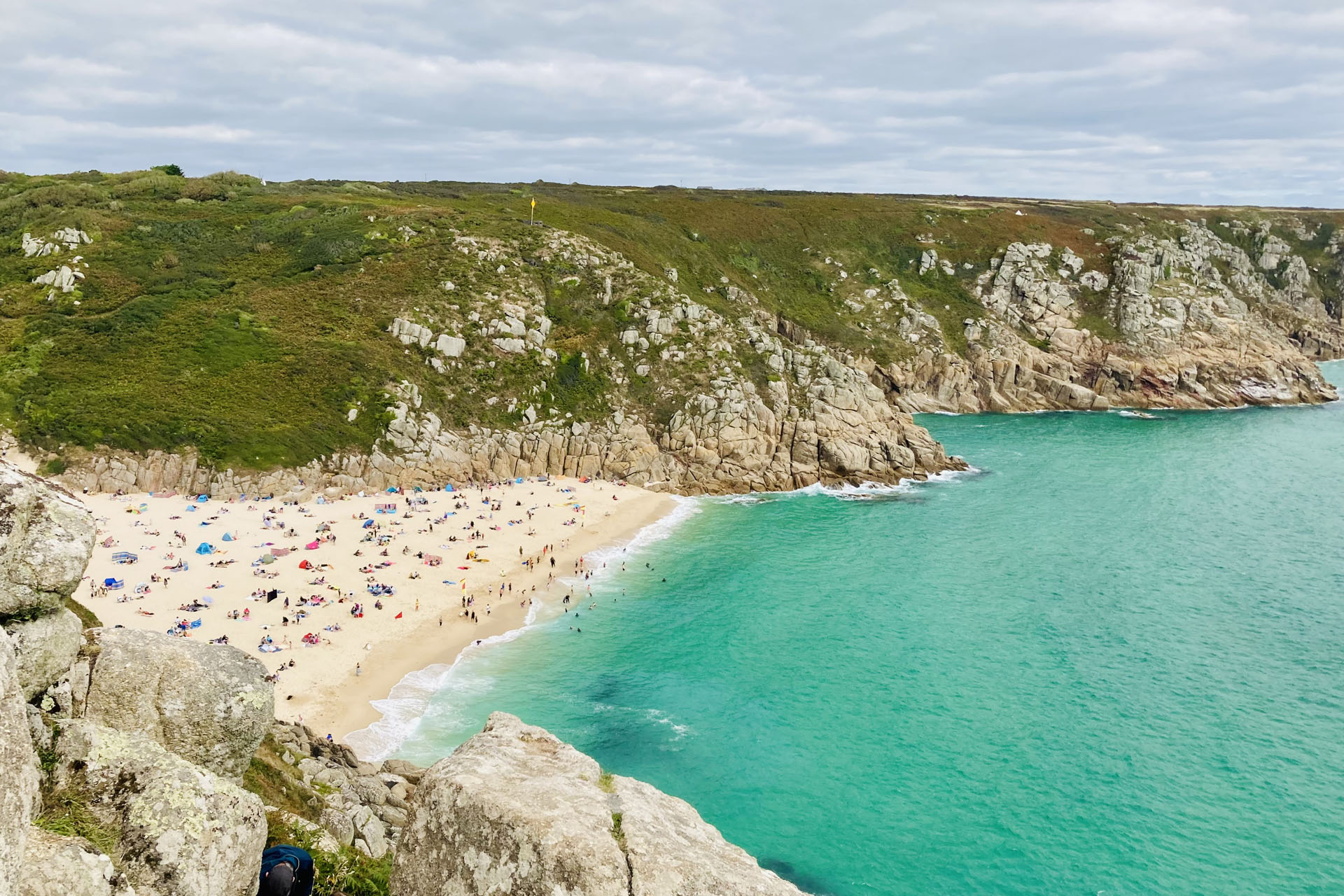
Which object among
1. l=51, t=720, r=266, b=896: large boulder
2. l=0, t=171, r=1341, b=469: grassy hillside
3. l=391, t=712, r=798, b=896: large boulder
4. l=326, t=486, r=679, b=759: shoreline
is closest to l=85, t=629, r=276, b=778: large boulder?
l=51, t=720, r=266, b=896: large boulder

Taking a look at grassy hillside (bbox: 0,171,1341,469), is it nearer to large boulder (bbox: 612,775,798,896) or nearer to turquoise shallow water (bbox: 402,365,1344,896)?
turquoise shallow water (bbox: 402,365,1344,896)

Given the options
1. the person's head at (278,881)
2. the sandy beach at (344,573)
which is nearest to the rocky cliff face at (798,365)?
the sandy beach at (344,573)

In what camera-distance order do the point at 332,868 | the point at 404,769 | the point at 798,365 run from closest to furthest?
the point at 332,868 < the point at 404,769 < the point at 798,365

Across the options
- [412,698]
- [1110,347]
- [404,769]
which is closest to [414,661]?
[412,698]

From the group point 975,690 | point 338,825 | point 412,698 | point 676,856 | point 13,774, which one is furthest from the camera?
point 975,690

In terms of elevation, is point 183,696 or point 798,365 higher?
point 798,365

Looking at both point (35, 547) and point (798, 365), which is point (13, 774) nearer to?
point (35, 547)

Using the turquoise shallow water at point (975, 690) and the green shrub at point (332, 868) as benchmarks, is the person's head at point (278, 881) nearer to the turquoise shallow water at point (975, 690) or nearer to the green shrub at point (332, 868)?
the green shrub at point (332, 868)
